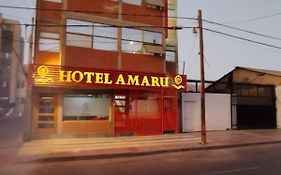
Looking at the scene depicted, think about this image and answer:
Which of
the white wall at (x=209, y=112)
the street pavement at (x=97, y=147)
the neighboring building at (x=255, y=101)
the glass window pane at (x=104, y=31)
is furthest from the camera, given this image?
the neighboring building at (x=255, y=101)

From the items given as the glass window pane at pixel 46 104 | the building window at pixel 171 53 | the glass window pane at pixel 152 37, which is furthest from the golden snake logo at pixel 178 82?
the building window at pixel 171 53

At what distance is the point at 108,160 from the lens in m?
13.3

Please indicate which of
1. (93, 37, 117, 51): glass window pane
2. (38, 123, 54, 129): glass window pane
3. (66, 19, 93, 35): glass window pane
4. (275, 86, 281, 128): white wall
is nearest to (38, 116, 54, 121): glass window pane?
(38, 123, 54, 129): glass window pane

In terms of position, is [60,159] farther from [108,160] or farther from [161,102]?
[161,102]

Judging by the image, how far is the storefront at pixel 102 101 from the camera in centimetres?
1848

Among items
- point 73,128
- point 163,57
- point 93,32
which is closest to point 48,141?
point 73,128

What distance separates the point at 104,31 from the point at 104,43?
0.82m

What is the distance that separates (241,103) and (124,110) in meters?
11.7

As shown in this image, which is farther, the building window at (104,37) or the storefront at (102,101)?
the building window at (104,37)

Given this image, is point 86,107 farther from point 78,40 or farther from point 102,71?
point 78,40

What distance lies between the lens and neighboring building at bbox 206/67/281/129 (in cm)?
2733

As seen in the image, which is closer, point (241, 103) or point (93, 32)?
point (93, 32)

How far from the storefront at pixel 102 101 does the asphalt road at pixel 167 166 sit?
6.42 metres

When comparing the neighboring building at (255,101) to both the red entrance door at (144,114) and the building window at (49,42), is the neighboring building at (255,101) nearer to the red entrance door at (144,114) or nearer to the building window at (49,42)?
the red entrance door at (144,114)
